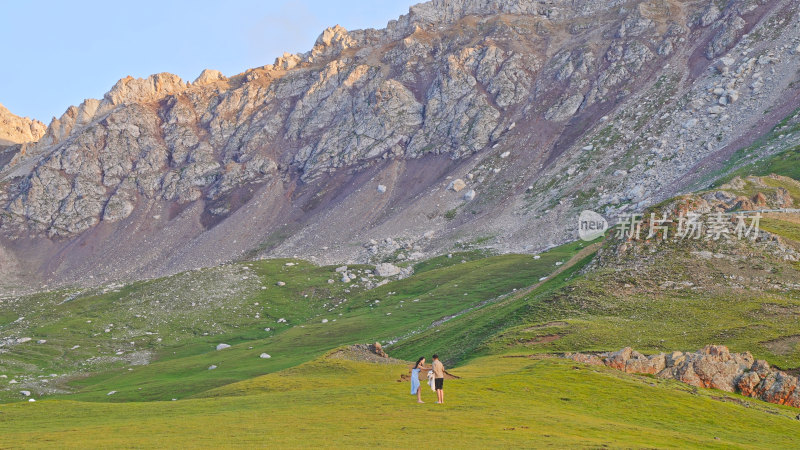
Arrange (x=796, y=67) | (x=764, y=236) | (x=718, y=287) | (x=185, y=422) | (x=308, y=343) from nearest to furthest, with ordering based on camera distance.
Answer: (x=185, y=422)
(x=718, y=287)
(x=764, y=236)
(x=308, y=343)
(x=796, y=67)

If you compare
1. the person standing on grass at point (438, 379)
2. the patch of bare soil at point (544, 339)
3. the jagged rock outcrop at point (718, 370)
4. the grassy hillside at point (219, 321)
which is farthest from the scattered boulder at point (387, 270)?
the person standing on grass at point (438, 379)

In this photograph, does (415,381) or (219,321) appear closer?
(415,381)

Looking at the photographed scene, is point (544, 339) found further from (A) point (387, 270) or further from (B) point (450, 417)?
(A) point (387, 270)

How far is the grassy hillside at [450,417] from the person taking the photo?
32656 mm

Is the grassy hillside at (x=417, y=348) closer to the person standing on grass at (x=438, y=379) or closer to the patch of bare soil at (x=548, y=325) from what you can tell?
the patch of bare soil at (x=548, y=325)

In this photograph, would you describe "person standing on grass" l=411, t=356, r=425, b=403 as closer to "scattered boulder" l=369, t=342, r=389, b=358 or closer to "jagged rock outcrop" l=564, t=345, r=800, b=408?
"jagged rock outcrop" l=564, t=345, r=800, b=408

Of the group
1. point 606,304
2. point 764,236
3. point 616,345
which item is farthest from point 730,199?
point 616,345

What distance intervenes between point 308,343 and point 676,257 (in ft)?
239

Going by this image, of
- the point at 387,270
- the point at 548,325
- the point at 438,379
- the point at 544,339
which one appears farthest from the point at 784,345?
the point at 387,270

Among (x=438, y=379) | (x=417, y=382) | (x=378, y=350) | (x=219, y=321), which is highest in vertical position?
(x=219, y=321)

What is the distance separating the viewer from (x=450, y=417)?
3647 centimetres

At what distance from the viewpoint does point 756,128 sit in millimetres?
176375

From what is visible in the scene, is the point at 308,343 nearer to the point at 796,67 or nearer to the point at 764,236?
the point at 764,236

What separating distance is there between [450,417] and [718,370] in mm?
29730
